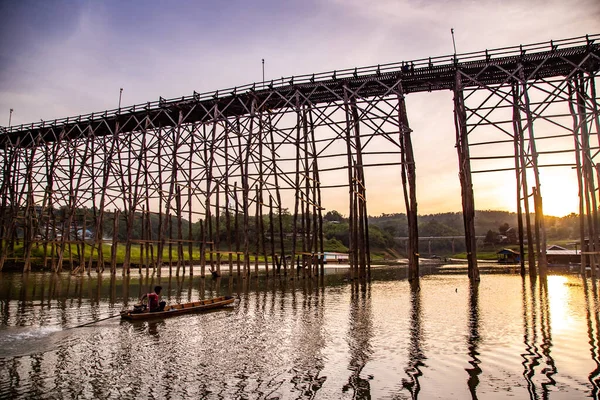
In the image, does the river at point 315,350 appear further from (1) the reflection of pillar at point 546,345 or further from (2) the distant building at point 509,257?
(2) the distant building at point 509,257

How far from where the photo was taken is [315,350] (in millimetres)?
8086

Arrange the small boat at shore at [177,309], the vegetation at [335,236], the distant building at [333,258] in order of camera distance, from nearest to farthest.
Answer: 1. the small boat at shore at [177,309]
2. the vegetation at [335,236]
3. the distant building at [333,258]

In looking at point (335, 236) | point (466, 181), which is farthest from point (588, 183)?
point (335, 236)

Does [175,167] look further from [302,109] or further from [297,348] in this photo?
[297,348]

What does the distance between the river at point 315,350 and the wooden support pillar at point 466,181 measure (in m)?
5.66

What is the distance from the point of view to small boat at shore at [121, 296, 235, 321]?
11.5 metres

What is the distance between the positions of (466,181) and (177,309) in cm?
1496

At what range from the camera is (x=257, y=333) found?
984 centimetres

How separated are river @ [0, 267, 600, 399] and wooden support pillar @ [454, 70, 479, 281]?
5.66 metres

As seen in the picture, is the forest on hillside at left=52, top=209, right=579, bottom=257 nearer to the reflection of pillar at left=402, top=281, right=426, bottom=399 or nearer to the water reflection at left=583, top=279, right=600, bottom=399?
the reflection of pillar at left=402, top=281, right=426, bottom=399

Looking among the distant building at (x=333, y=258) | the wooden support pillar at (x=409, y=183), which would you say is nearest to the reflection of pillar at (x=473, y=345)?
the wooden support pillar at (x=409, y=183)

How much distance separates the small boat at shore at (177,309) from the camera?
37.7 ft

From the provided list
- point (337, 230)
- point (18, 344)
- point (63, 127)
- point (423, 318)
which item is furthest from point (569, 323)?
point (337, 230)

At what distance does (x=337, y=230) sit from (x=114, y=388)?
249ft
